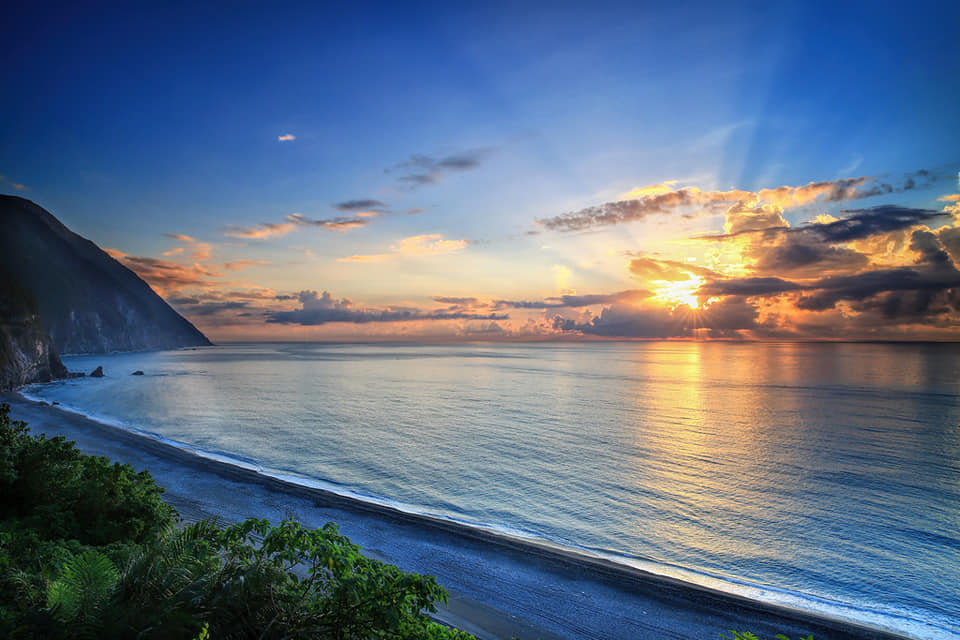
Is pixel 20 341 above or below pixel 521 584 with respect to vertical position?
above

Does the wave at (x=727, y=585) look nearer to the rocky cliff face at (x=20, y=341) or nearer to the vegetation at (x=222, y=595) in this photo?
the vegetation at (x=222, y=595)

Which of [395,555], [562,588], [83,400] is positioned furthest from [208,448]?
[83,400]

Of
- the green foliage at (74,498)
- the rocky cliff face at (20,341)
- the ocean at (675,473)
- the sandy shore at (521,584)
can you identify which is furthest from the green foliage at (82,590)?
the rocky cliff face at (20,341)

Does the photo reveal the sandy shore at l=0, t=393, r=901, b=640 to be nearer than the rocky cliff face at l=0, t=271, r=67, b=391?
Yes

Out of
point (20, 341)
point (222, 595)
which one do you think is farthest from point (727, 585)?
point (20, 341)

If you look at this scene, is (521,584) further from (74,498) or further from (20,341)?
(20,341)

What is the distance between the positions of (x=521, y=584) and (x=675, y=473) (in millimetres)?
17481

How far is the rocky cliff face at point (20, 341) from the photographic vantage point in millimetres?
62219

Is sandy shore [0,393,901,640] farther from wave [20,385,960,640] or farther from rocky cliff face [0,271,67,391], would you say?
rocky cliff face [0,271,67,391]

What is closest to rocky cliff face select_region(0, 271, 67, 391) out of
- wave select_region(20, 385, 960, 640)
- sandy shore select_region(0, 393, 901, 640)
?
sandy shore select_region(0, 393, 901, 640)

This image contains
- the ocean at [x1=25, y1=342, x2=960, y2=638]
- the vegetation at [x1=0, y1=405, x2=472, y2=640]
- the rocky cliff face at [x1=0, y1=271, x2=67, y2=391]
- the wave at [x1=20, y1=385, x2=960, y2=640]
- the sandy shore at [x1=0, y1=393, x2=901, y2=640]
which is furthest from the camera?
the rocky cliff face at [x1=0, y1=271, x2=67, y2=391]

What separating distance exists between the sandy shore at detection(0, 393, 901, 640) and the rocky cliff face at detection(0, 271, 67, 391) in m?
67.7

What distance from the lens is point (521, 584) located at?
38.6ft

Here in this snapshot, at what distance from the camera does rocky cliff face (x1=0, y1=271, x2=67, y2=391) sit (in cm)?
6222
